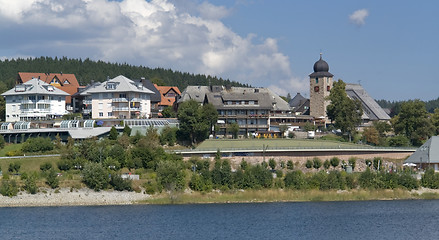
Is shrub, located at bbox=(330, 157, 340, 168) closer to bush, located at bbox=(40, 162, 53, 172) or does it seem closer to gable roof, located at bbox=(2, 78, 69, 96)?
bush, located at bbox=(40, 162, 53, 172)

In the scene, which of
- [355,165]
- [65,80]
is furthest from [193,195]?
[65,80]

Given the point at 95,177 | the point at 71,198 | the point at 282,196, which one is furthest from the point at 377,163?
the point at 71,198

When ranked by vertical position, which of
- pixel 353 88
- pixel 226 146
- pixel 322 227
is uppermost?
pixel 353 88

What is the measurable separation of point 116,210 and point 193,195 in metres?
10.6

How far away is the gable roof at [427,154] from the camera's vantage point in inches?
3809

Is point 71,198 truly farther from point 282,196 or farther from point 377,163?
point 377,163

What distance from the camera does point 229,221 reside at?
67.9 m

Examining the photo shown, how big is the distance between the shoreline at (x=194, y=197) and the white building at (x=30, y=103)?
4338 cm

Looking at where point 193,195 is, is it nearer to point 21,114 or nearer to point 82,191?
point 82,191

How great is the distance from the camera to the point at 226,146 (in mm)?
102312

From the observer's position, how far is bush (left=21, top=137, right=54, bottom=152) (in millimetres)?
95900

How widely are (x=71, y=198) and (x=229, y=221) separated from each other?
20.5 metres

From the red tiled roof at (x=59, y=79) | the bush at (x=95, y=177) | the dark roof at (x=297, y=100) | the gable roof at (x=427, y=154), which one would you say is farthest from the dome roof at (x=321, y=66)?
the bush at (x=95, y=177)

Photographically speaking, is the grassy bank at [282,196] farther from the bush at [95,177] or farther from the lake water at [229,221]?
the bush at [95,177]
